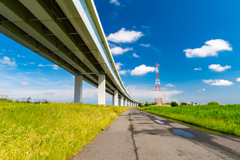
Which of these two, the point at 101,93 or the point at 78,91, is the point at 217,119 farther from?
the point at 78,91

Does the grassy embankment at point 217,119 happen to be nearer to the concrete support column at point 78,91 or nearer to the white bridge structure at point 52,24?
the white bridge structure at point 52,24

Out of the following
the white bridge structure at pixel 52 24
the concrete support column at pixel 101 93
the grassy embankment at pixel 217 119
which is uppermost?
the white bridge structure at pixel 52 24

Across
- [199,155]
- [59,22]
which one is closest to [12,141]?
[199,155]

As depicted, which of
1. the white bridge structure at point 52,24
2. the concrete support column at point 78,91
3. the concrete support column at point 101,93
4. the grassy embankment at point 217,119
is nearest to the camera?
the grassy embankment at point 217,119

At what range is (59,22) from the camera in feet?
37.3

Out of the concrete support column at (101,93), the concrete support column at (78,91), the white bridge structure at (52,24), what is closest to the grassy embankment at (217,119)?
the white bridge structure at (52,24)

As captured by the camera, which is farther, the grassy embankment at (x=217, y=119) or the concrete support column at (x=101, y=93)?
the concrete support column at (x=101, y=93)

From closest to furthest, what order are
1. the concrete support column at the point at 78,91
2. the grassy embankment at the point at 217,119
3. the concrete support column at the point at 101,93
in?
the grassy embankment at the point at 217,119 < the concrete support column at the point at 101,93 < the concrete support column at the point at 78,91

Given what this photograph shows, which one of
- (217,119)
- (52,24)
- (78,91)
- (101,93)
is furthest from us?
(78,91)

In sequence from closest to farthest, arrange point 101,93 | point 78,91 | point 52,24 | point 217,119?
point 52,24
point 217,119
point 101,93
point 78,91

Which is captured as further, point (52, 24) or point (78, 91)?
point (78, 91)

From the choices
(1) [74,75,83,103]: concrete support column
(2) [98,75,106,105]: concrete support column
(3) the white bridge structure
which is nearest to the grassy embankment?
(3) the white bridge structure

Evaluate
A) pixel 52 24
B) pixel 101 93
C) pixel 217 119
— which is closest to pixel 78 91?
pixel 101 93

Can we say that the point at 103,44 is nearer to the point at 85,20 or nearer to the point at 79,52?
the point at 79,52
